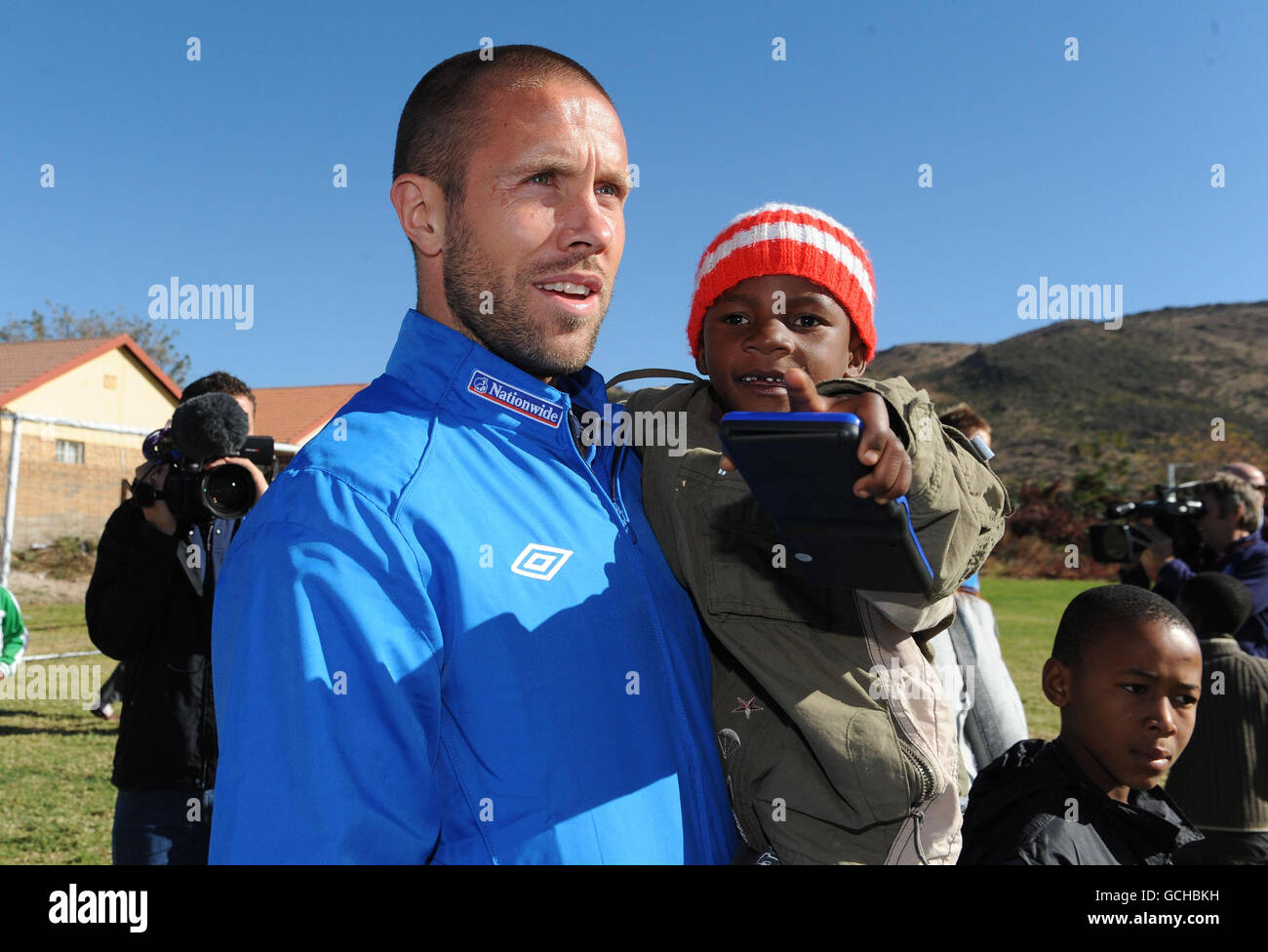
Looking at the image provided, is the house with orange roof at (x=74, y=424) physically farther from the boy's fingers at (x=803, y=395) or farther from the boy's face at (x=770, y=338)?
the boy's fingers at (x=803, y=395)

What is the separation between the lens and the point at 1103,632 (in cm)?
277

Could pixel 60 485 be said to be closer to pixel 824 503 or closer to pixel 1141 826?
pixel 1141 826

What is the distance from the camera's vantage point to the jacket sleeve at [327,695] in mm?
1135

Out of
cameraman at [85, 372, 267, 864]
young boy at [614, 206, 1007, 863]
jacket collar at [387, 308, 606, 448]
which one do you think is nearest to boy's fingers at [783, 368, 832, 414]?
young boy at [614, 206, 1007, 863]

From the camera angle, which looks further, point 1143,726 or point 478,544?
point 1143,726

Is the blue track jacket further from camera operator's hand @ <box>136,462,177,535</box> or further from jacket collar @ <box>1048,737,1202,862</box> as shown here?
camera operator's hand @ <box>136,462,177,535</box>

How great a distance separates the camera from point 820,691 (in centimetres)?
155

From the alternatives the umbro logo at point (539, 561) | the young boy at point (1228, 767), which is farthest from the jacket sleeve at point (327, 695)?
the young boy at point (1228, 767)

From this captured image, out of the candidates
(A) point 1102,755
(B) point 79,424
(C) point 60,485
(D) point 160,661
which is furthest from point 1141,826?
(C) point 60,485

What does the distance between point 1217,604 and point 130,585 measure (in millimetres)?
4957
